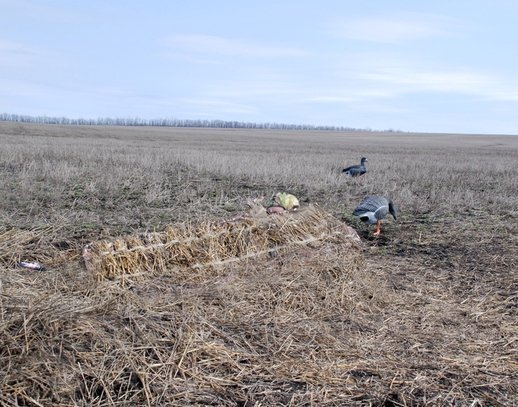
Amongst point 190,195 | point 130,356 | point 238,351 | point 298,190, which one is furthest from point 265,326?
point 298,190

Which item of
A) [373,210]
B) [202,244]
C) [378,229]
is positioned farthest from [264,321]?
[378,229]

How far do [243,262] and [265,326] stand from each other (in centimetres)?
172

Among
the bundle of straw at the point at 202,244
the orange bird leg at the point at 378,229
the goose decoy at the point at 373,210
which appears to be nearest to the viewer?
the bundle of straw at the point at 202,244

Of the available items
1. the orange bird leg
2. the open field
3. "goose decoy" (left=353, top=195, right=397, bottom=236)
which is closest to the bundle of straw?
the open field

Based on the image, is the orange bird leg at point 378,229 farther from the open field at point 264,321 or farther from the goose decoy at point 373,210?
the open field at point 264,321

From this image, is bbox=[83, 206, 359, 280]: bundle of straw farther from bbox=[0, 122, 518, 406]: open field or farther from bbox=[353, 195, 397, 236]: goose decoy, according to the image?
bbox=[353, 195, 397, 236]: goose decoy

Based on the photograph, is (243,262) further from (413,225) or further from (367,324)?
(413,225)

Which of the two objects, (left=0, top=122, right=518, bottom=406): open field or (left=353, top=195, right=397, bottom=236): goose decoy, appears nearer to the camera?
(left=0, top=122, right=518, bottom=406): open field

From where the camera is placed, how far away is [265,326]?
4656 millimetres

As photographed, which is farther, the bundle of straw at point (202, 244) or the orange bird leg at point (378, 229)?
the orange bird leg at point (378, 229)

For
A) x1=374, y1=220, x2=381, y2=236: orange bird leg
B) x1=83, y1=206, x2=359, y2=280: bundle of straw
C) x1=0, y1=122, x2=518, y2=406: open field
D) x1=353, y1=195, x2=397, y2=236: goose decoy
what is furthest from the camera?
x1=374, y1=220, x2=381, y2=236: orange bird leg

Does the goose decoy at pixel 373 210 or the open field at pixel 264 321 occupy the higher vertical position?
the goose decoy at pixel 373 210

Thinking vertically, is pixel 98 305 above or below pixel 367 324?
above

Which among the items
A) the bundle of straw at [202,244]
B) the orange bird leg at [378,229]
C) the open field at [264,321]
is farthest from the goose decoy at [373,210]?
the bundle of straw at [202,244]
